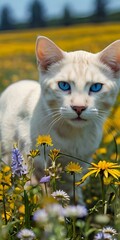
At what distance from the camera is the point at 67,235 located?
105 inches

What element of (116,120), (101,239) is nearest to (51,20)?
(116,120)

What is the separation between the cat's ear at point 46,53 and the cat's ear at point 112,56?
282 mm

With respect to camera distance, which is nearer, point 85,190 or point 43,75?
Result: point 43,75

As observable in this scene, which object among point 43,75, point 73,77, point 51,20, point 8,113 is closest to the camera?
point 73,77

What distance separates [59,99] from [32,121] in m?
0.43

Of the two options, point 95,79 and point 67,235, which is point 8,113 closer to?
point 95,79

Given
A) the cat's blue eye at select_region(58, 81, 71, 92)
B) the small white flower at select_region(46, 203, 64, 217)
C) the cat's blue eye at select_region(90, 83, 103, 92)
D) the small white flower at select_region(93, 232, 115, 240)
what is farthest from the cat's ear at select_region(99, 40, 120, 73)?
the small white flower at select_region(46, 203, 64, 217)

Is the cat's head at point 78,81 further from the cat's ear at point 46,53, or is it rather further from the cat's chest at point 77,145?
the cat's chest at point 77,145

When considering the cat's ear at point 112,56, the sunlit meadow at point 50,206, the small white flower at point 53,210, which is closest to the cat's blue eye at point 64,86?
the cat's ear at point 112,56

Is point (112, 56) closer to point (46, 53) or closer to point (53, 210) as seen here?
point (46, 53)

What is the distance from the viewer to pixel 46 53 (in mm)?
3863

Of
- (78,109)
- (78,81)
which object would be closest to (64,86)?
(78,81)

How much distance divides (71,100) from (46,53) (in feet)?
1.68

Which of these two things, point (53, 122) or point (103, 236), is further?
point (53, 122)
